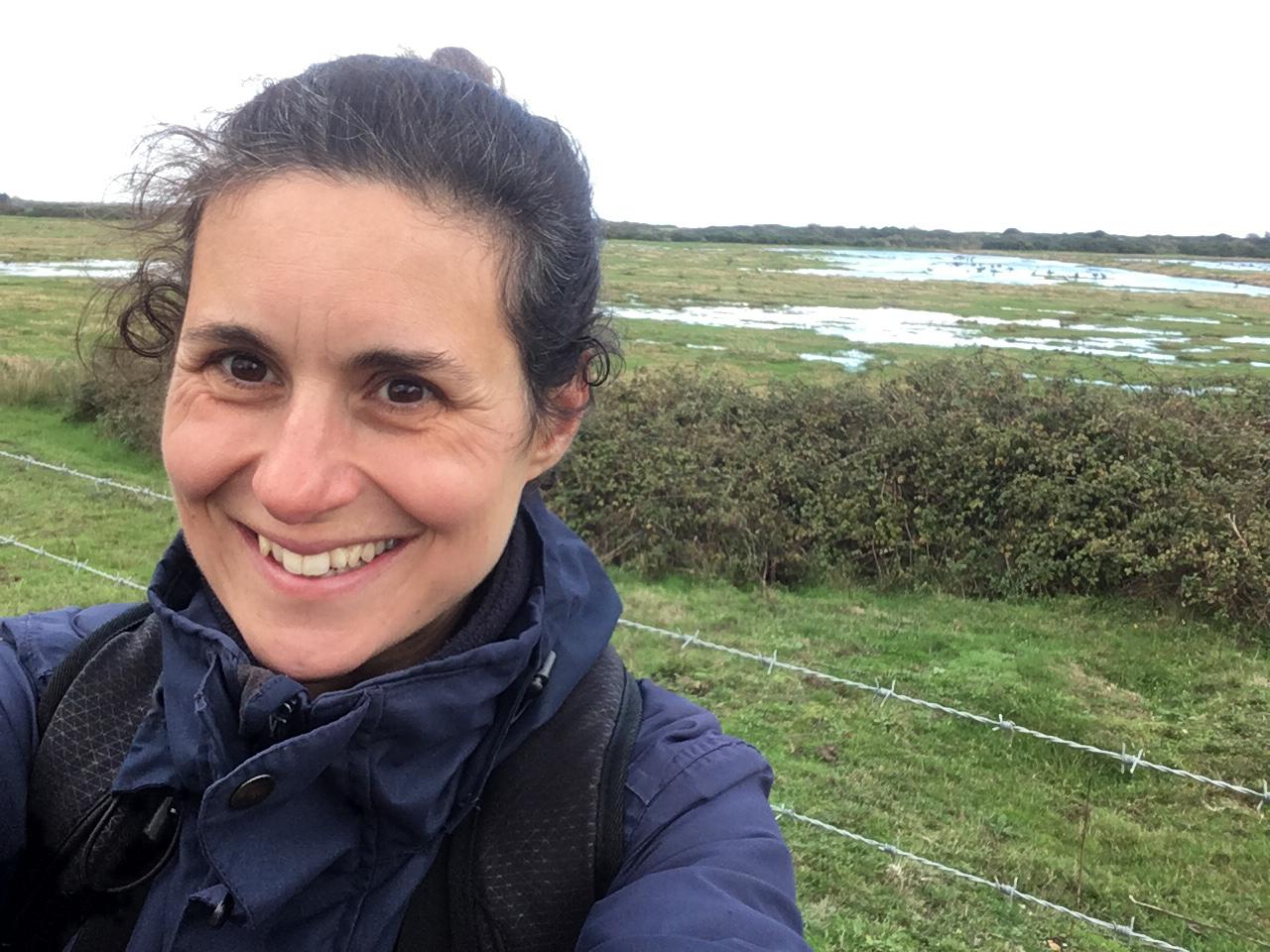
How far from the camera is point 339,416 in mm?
1412

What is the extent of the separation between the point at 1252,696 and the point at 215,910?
24.6 feet

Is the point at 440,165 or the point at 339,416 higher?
the point at 440,165

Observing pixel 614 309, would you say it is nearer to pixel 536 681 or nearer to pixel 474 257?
pixel 474 257

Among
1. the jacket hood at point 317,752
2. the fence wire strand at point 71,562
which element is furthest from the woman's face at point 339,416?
the fence wire strand at point 71,562

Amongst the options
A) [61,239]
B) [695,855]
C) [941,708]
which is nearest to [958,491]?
[941,708]

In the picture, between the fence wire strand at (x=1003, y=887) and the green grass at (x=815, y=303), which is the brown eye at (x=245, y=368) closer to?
the green grass at (x=815, y=303)

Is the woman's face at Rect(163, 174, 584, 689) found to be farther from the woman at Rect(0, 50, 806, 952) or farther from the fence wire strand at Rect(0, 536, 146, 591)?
the fence wire strand at Rect(0, 536, 146, 591)

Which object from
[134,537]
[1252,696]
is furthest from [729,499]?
[134,537]

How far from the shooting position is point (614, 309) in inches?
85.0

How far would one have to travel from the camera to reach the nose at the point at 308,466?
1.39m

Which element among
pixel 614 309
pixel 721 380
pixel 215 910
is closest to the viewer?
pixel 215 910

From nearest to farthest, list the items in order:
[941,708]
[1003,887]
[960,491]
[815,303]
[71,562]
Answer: [1003,887], [941,708], [71,562], [960,491], [815,303]

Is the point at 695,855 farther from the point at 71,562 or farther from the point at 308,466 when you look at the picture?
the point at 71,562

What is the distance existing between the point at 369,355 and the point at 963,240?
140 m
